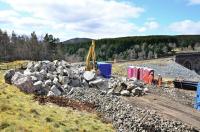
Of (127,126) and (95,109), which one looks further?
(95,109)

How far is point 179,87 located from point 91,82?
17.2 metres

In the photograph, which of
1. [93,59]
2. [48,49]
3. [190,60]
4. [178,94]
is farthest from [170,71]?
[48,49]

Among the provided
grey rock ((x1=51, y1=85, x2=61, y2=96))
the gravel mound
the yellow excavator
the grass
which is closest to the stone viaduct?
the gravel mound

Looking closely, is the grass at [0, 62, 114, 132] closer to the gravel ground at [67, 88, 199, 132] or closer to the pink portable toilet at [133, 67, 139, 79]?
the gravel ground at [67, 88, 199, 132]

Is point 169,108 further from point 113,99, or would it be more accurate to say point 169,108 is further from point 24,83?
point 24,83

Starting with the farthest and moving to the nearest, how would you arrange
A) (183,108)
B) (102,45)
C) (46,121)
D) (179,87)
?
(102,45), (179,87), (183,108), (46,121)

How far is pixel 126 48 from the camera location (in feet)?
619

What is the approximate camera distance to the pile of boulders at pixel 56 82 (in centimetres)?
3534

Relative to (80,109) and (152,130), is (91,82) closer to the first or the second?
(80,109)

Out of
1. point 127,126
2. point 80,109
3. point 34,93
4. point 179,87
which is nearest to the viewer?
point 127,126

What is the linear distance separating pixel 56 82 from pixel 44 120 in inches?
614

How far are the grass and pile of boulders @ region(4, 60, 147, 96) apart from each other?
724 cm

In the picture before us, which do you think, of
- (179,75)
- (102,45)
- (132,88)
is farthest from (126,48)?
(132,88)

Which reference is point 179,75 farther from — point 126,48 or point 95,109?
point 126,48
